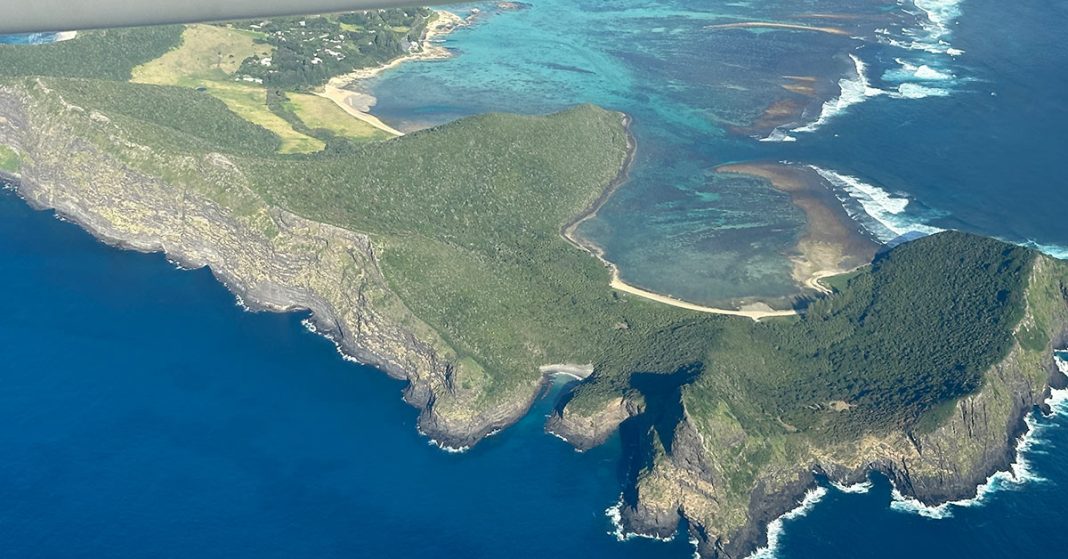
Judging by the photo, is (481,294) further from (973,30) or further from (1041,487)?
(973,30)

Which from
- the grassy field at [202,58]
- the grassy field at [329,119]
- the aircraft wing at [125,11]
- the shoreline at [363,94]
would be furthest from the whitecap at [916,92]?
the aircraft wing at [125,11]

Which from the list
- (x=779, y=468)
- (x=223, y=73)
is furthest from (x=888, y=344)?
(x=223, y=73)

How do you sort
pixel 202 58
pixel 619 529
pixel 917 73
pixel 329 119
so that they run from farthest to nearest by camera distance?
pixel 917 73, pixel 202 58, pixel 329 119, pixel 619 529

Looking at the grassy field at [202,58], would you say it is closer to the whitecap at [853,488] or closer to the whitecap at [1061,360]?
the whitecap at [853,488]

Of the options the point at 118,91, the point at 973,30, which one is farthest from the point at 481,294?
the point at 973,30

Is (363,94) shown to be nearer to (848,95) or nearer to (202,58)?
(202,58)

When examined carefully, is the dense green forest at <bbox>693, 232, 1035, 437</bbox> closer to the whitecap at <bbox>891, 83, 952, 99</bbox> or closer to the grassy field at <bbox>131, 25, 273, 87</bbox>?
the whitecap at <bbox>891, 83, 952, 99</bbox>
